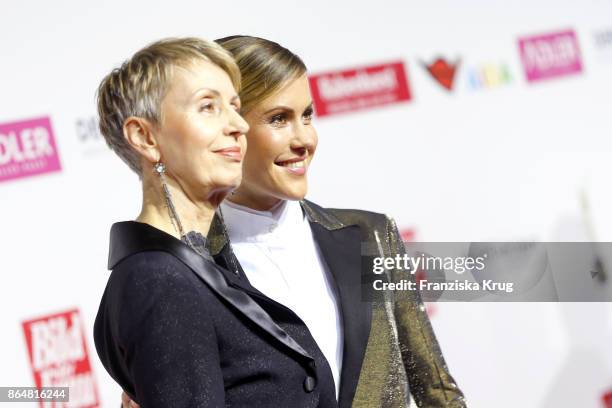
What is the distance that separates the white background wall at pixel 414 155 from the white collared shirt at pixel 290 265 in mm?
1330

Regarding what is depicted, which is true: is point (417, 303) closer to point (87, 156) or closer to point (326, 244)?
point (326, 244)

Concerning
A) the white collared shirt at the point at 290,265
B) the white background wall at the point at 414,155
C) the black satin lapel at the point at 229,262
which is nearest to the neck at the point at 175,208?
the black satin lapel at the point at 229,262

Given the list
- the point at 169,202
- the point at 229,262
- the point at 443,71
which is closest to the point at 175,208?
the point at 169,202

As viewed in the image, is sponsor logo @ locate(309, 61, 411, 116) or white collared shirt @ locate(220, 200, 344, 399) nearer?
white collared shirt @ locate(220, 200, 344, 399)

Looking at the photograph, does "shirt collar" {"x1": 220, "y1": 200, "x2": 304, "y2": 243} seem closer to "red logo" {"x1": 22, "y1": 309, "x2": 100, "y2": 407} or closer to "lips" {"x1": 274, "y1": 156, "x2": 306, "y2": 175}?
"lips" {"x1": 274, "y1": 156, "x2": 306, "y2": 175}

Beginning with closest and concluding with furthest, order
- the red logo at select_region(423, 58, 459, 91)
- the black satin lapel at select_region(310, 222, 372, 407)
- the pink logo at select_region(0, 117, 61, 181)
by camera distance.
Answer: the black satin lapel at select_region(310, 222, 372, 407) < the pink logo at select_region(0, 117, 61, 181) < the red logo at select_region(423, 58, 459, 91)

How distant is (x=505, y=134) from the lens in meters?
4.09

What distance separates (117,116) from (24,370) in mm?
1888

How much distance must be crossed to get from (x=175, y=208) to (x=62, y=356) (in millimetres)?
1912

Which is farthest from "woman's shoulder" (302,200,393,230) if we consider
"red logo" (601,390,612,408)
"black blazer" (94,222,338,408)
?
"red logo" (601,390,612,408)

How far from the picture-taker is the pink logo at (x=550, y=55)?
13.6ft

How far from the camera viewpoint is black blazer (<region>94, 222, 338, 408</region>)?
4.39ft

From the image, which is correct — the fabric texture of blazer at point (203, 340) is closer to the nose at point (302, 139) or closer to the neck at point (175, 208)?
the neck at point (175, 208)

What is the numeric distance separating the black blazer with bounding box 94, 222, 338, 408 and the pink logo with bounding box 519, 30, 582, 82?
114 inches
